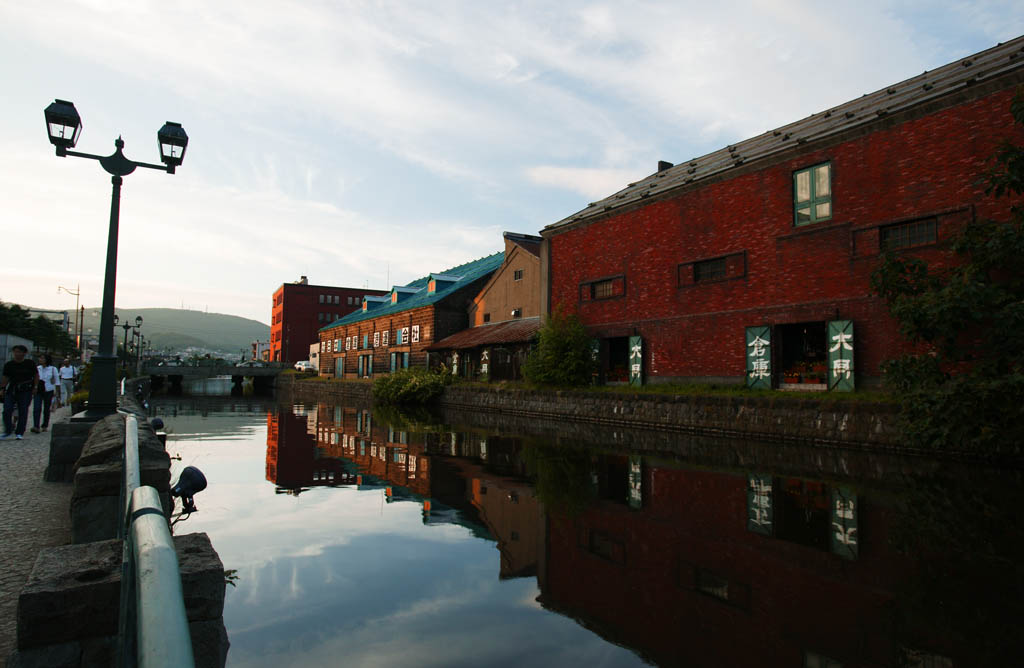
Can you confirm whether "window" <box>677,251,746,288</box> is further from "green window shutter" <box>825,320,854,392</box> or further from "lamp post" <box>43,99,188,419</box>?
"lamp post" <box>43,99,188,419</box>

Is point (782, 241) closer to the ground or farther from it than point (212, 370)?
farther from it

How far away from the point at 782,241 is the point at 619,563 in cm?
1626

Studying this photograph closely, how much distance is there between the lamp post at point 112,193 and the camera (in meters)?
9.09

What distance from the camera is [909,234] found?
16266 millimetres

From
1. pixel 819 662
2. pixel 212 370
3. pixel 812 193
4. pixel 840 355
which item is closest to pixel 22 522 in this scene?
pixel 819 662

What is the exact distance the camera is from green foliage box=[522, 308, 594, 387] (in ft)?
81.4

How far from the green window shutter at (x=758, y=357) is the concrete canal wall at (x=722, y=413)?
1940 mm

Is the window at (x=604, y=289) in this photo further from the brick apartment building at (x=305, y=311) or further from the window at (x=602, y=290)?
the brick apartment building at (x=305, y=311)

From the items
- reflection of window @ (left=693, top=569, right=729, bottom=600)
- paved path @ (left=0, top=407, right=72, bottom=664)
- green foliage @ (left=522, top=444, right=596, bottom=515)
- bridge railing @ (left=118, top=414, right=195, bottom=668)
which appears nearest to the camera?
bridge railing @ (left=118, top=414, right=195, bottom=668)

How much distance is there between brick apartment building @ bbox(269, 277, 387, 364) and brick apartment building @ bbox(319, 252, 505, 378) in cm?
2164

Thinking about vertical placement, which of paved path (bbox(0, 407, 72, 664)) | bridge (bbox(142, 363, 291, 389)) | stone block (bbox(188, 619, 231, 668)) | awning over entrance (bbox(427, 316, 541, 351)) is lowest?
paved path (bbox(0, 407, 72, 664))

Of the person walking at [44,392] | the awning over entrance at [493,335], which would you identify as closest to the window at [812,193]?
the awning over entrance at [493,335]

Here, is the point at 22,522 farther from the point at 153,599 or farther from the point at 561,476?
the point at 561,476

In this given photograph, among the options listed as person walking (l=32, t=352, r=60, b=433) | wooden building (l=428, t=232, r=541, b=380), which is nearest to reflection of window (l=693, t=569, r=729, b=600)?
person walking (l=32, t=352, r=60, b=433)
